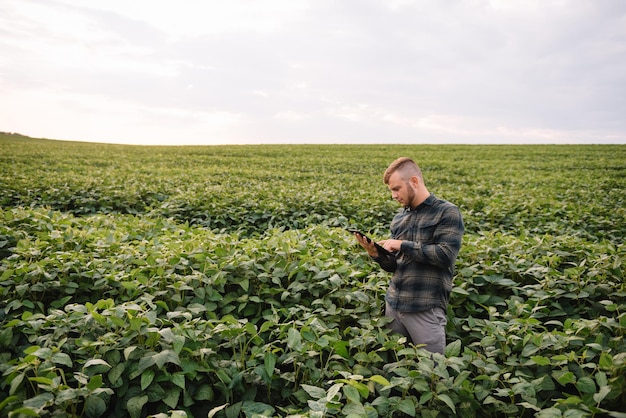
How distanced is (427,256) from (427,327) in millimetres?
597

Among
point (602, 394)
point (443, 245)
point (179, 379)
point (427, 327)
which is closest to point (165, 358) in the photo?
point (179, 379)

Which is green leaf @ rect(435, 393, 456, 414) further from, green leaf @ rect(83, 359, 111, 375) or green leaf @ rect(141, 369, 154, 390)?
green leaf @ rect(83, 359, 111, 375)

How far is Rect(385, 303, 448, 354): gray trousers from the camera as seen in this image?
3.08 meters

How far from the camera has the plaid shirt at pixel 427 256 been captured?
299 cm

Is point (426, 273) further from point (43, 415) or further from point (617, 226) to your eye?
point (617, 226)

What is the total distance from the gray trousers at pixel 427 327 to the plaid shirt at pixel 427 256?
7 cm

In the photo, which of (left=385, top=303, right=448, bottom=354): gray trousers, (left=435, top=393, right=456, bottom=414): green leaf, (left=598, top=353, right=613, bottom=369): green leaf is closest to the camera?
(left=435, top=393, right=456, bottom=414): green leaf

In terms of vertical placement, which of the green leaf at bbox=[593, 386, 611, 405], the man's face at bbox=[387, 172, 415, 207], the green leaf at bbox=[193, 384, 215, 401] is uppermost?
the man's face at bbox=[387, 172, 415, 207]

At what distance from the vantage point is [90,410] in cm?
217

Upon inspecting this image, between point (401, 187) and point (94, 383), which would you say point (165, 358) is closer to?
point (94, 383)

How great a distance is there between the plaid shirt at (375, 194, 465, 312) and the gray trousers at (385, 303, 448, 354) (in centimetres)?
7

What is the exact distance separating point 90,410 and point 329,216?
20.6 ft

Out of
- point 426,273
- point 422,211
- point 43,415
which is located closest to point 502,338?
point 426,273

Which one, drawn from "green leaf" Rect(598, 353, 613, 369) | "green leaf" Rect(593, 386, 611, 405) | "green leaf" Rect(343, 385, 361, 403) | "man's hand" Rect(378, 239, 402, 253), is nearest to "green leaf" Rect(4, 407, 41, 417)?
"green leaf" Rect(343, 385, 361, 403)
